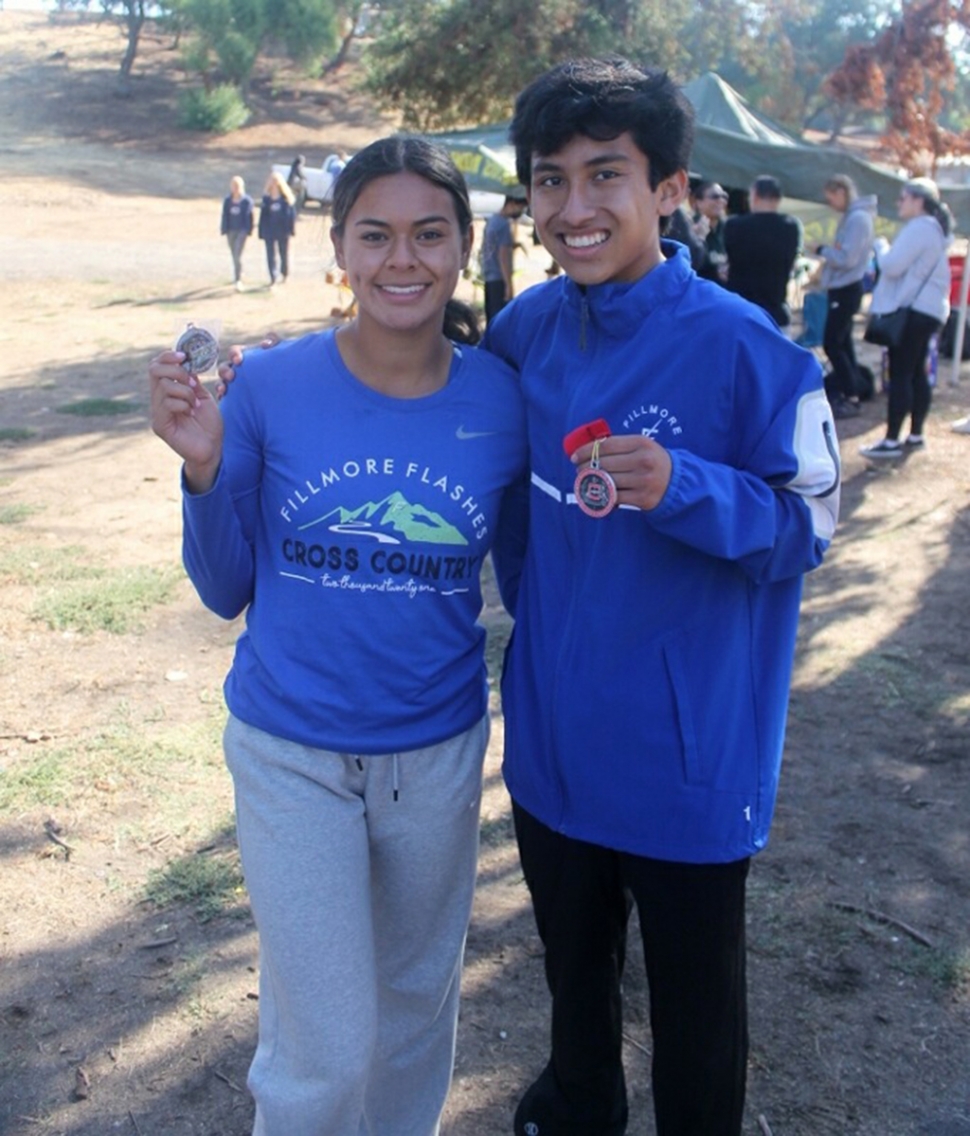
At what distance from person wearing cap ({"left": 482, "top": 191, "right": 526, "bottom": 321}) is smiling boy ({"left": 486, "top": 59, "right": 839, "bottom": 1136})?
9956 millimetres

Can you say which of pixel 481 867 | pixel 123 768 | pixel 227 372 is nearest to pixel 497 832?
pixel 481 867

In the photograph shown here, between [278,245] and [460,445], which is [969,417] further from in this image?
[278,245]

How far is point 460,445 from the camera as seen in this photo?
211cm

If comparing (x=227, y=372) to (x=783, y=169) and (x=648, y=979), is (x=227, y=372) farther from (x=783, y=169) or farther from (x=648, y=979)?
(x=783, y=169)

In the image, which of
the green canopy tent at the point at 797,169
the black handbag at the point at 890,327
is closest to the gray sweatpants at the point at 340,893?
the black handbag at the point at 890,327

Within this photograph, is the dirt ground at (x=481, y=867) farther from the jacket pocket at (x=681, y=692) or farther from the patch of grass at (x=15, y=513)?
the jacket pocket at (x=681, y=692)

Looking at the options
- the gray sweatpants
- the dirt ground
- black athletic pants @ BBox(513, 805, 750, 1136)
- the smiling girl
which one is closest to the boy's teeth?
the smiling girl

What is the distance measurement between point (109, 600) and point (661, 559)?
4.34m

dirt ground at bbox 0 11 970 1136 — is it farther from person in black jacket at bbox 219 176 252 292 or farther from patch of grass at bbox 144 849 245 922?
person in black jacket at bbox 219 176 252 292

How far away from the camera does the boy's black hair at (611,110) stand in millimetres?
1962

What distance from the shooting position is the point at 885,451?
887cm

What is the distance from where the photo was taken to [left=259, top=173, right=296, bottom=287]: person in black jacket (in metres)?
18.0

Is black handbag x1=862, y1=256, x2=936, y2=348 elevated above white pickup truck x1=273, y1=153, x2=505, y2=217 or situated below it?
above

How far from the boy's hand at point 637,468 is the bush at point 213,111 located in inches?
1875
